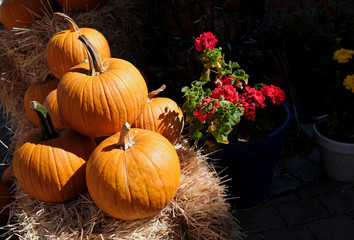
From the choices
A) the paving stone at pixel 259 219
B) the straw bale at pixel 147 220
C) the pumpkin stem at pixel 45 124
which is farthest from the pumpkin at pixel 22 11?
the paving stone at pixel 259 219

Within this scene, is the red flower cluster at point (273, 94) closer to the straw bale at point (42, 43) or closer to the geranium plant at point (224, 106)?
the geranium plant at point (224, 106)

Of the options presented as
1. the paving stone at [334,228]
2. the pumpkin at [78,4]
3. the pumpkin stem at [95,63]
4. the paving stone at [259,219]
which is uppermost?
the pumpkin at [78,4]

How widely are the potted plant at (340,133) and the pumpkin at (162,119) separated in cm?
142

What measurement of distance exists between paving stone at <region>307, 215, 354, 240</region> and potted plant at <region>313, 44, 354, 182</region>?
1.48 ft

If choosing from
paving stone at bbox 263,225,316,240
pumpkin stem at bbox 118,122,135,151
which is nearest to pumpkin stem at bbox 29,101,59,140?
pumpkin stem at bbox 118,122,135,151

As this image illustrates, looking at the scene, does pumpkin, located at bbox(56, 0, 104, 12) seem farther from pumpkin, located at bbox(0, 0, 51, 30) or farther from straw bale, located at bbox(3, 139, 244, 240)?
straw bale, located at bbox(3, 139, 244, 240)

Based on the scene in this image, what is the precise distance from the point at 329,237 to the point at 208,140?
120cm

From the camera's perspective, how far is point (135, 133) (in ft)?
5.89

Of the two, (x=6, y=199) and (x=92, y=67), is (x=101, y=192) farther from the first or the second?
(x=6, y=199)

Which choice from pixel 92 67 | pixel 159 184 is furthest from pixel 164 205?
pixel 92 67

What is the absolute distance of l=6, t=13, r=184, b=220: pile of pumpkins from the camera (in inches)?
62.4

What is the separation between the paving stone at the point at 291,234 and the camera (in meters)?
2.46

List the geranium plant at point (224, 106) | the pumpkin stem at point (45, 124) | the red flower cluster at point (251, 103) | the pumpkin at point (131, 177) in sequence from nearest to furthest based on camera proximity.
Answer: the pumpkin at point (131, 177)
the pumpkin stem at point (45, 124)
the geranium plant at point (224, 106)
the red flower cluster at point (251, 103)

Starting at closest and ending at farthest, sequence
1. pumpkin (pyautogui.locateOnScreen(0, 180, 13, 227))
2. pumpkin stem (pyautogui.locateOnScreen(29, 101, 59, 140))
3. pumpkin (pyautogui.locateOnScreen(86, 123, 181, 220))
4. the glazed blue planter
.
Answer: pumpkin (pyautogui.locateOnScreen(86, 123, 181, 220)) < pumpkin stem (pyautogui.locateOnScreen(29, 101, 59, 140)) < the glazed blue planter < pumpkin (pyautogui.locateOnScreen(0, 180, 13, 227))
